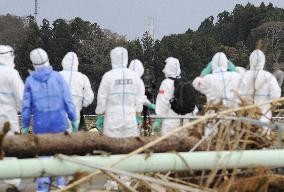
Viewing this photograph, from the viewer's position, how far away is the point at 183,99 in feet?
28.6

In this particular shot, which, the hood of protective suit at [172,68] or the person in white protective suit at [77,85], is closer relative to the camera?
the person in white protective suit at [77,85]

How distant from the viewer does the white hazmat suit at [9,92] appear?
22.9 feet

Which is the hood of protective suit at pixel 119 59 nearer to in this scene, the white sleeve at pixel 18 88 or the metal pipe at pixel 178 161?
the white sleeve at pixel 18 88

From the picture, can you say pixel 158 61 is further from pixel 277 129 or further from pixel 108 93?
pixel 277 129

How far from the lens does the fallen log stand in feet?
11.1

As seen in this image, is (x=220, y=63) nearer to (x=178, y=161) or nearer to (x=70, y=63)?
(x=70, y=63)

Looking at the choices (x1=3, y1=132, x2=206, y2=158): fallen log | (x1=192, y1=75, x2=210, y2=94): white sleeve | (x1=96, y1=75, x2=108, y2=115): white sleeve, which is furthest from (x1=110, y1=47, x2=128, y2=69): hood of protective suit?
(x1=3, y1=132, x2=206, y2=158): fallen log

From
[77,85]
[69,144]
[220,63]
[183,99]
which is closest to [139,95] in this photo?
[183,99]

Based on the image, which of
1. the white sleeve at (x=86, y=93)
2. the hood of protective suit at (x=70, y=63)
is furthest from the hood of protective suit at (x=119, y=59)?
the hood of protective suit at (x=70, y=63)

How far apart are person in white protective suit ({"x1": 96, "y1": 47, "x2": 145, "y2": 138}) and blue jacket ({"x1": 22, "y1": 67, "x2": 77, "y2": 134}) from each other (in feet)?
3.27

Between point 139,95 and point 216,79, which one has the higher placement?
point 216,79

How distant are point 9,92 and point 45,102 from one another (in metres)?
0.41

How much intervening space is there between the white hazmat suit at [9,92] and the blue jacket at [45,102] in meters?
0.15

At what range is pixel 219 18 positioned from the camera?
206 feet
